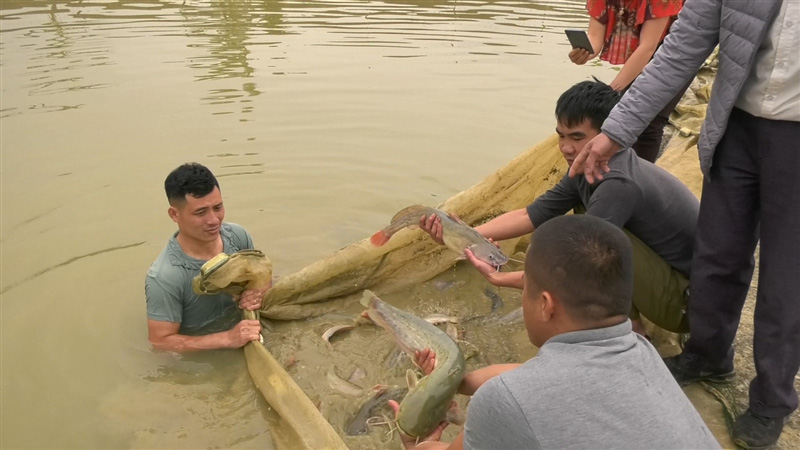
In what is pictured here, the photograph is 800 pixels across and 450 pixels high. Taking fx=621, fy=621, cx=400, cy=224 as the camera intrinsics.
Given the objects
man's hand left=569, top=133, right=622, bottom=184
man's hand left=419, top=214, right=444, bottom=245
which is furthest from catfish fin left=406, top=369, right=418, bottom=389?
man's hand left=569, top=133, right=622, bottom=184

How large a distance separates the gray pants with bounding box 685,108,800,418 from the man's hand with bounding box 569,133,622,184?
1.50 feet

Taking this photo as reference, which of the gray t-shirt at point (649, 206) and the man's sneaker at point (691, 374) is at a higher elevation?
the gray t-shirt at point (649, 206)

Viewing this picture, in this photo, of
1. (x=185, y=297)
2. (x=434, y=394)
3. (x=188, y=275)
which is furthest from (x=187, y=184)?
(x=434, y=394)

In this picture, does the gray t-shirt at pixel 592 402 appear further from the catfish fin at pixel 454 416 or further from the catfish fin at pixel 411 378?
the catfish fin at pixel 411 378

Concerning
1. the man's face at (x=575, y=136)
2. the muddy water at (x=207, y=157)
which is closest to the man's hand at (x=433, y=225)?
the muddy water at (x=207, y=157)

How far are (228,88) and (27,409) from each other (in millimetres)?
6774

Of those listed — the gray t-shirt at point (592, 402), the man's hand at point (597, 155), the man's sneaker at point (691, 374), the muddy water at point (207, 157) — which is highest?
the man's hand at point (597, 155)

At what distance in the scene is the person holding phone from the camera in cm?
396

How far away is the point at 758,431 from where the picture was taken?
2.79 m

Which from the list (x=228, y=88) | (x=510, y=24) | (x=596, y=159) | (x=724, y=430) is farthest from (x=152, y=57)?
(x=724, y=430)

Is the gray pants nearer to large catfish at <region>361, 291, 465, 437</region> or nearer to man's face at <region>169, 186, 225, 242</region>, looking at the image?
large catfish at <region>361, 291, 465, 437</region>

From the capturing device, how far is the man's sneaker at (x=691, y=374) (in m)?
3.22

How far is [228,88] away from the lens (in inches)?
379

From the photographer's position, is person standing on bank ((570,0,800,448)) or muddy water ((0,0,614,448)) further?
muddy water ((0,0,614,448))
